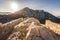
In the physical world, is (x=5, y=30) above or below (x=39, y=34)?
below

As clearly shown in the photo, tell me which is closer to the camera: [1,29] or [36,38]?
[36,38]

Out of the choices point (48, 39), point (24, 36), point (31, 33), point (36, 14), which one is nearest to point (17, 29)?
point (24, 36)

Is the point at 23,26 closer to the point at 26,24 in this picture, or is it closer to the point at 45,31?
the point at 26,24

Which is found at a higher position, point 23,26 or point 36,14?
point 23,26

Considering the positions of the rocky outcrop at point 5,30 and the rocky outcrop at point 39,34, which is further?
the rocky outcrop at point 5,30

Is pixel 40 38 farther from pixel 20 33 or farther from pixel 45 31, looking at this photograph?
pixel 20 33

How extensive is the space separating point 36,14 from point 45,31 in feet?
524

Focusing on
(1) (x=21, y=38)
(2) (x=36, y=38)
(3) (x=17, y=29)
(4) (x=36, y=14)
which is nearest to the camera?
(2) (x=36, y=38)

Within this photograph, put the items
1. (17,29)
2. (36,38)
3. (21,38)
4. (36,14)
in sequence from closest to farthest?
(36,38)
(21,38)
(17,29)
(36,14)

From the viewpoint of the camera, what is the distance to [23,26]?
47.4m

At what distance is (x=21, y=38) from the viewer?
1626 inches

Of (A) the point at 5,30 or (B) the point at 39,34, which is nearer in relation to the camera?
(B) the point at 39,34

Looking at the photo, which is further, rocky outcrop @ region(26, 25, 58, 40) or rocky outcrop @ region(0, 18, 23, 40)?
rocky outcrop @ region(0, 18, 23, 40)

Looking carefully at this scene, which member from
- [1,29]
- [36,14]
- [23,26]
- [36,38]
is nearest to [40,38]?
[36,38]
